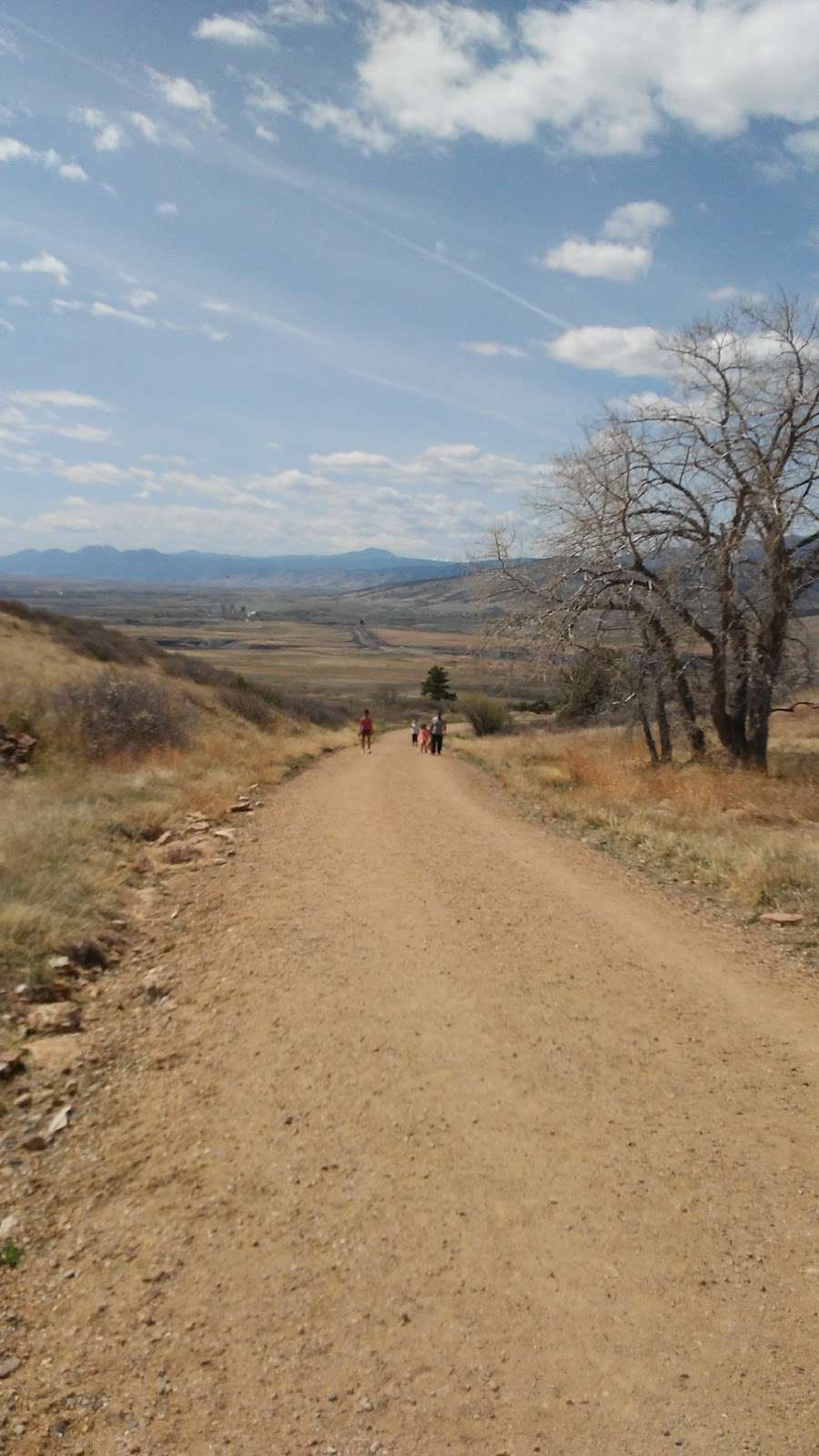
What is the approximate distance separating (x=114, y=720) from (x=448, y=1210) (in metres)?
17.0

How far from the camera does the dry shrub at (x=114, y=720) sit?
17703 mm

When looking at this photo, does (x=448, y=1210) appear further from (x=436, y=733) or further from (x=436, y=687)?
(x=436, y=687)

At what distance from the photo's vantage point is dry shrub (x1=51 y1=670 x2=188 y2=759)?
1770 cm

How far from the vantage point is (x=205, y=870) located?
997 centimetres

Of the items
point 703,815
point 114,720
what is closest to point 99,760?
point 114,720

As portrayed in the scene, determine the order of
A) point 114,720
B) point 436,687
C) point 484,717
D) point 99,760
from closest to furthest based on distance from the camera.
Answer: point 99,760 → point 114,720 → point 484,717 → point 436,687

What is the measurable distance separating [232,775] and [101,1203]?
1323 centimetres

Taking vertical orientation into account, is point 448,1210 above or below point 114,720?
below

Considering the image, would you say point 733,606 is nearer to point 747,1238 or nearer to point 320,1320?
point 747,1238

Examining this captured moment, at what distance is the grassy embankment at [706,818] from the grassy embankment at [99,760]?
618cm

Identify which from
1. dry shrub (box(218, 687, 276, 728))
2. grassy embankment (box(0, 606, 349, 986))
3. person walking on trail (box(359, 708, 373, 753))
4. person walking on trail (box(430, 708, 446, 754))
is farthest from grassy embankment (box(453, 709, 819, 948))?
dry shrub (box(218, 687, 276, 728))

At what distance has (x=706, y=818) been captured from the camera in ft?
39.2

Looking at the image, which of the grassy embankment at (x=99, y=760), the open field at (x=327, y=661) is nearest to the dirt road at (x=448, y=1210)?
the grassy embankment at (x=99, y=760)

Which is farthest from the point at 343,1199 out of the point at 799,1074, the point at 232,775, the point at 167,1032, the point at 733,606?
the point at 733,606
